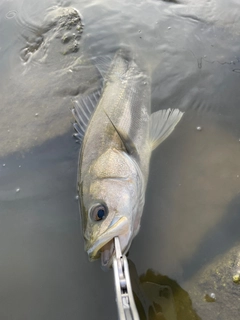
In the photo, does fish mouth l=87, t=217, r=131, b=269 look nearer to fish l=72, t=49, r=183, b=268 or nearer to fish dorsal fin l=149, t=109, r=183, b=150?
fish l=72, t=49, r=183, b=268

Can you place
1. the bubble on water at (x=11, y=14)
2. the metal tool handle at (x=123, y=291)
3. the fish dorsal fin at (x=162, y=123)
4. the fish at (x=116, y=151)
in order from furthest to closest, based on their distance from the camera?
the bubble on water at (x=11, y=14) → the fish dorsal fin at (x=162, y=123) → the fish at (x=116, y=151) → the metal tool handle at (x=123, y=291)

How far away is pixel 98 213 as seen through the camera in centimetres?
276

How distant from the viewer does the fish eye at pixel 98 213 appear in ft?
8.99

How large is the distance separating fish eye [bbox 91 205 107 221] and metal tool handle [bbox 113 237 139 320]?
0.39 m

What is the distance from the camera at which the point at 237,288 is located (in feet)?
8.33

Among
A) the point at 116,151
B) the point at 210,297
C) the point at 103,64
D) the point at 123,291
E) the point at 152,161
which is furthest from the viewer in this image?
the point at 103,64

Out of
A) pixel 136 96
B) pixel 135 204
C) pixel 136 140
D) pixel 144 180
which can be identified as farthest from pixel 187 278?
pixel 136 96

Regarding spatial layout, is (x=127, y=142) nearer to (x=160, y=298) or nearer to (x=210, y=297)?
(x=160, y=298)

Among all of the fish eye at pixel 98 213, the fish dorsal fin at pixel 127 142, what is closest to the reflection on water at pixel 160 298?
the fish eye at pixel 98 213

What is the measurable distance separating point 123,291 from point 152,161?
156 cm

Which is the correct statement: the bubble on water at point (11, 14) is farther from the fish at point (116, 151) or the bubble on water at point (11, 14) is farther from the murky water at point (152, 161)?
the fish at point (116, 151)

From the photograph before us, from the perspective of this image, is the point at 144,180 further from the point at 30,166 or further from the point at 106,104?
the point at 30,166

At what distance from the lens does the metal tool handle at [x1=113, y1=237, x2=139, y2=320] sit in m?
2.03

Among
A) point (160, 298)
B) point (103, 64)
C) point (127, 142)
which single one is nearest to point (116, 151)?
point (127, 142)
